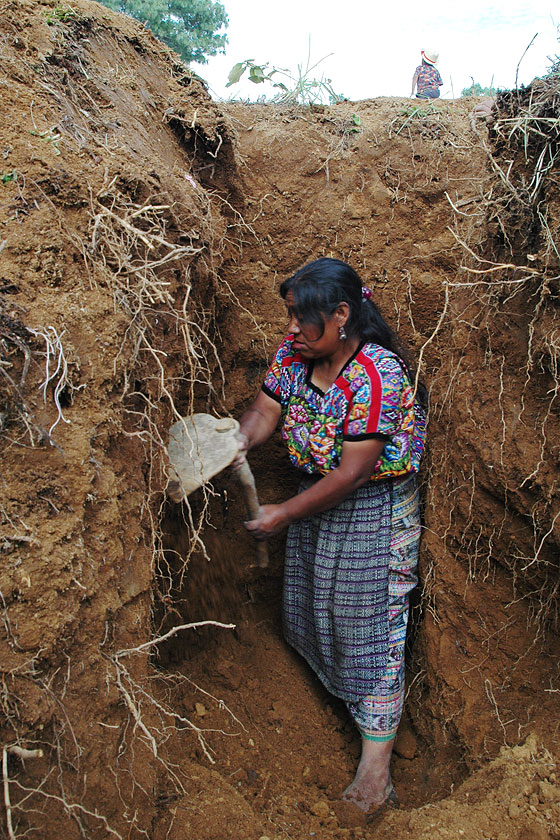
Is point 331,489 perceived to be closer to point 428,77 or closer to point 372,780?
point 372,780

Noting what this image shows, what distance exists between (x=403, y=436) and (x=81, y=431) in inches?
45.1

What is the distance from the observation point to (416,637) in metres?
2.63

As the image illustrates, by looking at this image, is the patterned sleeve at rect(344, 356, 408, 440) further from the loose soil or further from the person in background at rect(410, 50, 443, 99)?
the person in background at rect(410, 50, 443, 99)

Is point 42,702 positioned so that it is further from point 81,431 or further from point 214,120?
point 214,120

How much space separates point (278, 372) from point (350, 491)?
559mm

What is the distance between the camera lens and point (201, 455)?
199 cm

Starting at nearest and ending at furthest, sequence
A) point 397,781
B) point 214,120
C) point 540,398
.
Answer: point 540,398 < point 397,781 < point 214,120

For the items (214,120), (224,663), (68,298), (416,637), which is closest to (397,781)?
(416,637)

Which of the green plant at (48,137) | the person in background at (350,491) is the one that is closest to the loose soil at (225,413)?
the green plant at (48,137)

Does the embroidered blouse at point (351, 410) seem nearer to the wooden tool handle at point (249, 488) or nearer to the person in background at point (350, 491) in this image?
the person in background at point (350, 491)

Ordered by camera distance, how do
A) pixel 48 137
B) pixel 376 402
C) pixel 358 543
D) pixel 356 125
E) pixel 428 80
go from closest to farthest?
1. pixel 48 137
2. pixel 376 402
3. pixel 358 543
4. pixel 356 125
5. pixel 428 80

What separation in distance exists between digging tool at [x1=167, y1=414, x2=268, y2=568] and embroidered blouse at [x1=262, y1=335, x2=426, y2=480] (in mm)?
284

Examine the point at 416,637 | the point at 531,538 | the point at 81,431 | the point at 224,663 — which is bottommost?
the point at 224,663

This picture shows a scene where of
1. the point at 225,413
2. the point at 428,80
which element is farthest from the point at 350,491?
the point at 428,80
